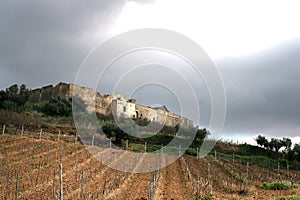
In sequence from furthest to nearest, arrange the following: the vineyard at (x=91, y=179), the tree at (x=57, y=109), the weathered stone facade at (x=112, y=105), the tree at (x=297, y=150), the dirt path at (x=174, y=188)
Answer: the tree at (x=57, y=109), the tree at (x=297, y=150), the weathered stone facade at (x=112, y=105), the dirt path at (x=174, y=188), the vineyard at (x=91, y=179)

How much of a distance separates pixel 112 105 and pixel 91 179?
16202 millimetres

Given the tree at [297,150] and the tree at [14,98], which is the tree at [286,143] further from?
the tree at [14,98]

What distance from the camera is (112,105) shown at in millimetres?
28828

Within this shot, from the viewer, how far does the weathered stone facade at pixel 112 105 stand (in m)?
29.5

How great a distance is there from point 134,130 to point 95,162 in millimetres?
11111

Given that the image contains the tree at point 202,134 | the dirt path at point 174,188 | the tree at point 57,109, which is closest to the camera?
the dirt path at point 174,188

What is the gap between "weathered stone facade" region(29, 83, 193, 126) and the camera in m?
29.5

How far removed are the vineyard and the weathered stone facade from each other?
426cm

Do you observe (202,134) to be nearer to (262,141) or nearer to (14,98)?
(262,141)

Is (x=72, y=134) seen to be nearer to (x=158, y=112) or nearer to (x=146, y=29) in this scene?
(x=158, y=112)

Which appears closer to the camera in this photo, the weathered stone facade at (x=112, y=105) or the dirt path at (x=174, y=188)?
the dirt path at (x=174, y=188)

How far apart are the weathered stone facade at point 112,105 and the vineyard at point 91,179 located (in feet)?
14.0

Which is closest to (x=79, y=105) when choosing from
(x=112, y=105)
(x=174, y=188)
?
(x=112, y=105)

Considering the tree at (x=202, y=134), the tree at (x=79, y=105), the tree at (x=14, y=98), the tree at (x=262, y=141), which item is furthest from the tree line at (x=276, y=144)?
the tree at (x=14, y=98)
